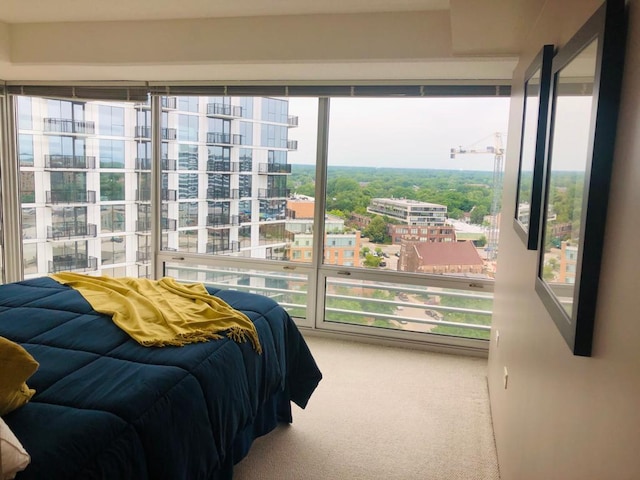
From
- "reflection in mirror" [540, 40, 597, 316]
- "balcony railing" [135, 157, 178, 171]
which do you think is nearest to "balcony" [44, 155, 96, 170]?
"balcony railing" [135, 157, 178, 171]

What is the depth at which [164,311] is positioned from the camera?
245 cm

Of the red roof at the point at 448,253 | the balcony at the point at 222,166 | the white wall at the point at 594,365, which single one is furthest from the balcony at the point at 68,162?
the white wall at the point at 594,365

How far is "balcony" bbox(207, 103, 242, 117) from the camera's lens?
14.1 ft

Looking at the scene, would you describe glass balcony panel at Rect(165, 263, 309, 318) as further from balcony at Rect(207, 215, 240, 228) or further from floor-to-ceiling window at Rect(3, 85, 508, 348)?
balcony at Rect(207, 215, 240, 228)

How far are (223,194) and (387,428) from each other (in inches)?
98.7

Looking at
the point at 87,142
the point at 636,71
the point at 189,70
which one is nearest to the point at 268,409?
the point at 636,71

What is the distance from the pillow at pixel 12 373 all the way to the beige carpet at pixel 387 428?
1.17 m

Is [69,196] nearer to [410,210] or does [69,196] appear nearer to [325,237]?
[325,237]

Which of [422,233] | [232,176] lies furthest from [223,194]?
[422,233]

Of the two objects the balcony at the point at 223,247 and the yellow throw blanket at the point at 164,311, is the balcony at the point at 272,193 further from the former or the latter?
the yellow throw blanket at the point at 164,311

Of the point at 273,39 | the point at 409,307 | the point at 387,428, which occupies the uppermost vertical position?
the point at 273,39

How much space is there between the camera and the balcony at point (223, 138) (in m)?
4.35

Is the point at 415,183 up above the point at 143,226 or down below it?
above

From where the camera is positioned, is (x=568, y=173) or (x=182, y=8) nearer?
(x=568, y=173)
